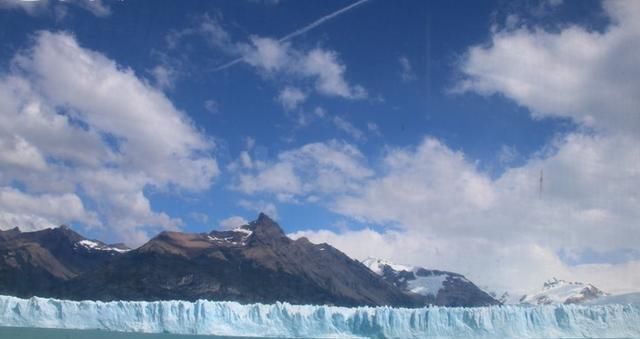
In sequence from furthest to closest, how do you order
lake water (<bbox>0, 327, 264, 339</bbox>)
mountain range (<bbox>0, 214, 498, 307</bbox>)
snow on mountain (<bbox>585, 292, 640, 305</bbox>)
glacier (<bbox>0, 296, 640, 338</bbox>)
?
mountain range (<bbox>0, 214, 498, 307</bbox>) → snow on mountain (<bbox>585, 292, 640, 305</bbox>) → glacier (<bbox>0, 296, 640, 338</bbox>) → lake water (<bbox>0, 327, 264, 339</bbox>)

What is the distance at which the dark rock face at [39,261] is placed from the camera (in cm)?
16125

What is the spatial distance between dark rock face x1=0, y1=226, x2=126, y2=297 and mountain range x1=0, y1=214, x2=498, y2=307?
0.24m

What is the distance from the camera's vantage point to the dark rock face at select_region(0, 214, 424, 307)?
148375mm

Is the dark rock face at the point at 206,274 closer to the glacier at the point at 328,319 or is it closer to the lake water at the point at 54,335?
the glacier at the point at 328,319

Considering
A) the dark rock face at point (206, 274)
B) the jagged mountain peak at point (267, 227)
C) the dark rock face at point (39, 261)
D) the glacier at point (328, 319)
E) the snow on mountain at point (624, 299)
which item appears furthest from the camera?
the jagged mountain peak at point (267, 227)

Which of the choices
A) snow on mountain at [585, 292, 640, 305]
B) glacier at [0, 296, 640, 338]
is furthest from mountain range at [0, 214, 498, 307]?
snow on mountain at [585, 292, 640, 305]

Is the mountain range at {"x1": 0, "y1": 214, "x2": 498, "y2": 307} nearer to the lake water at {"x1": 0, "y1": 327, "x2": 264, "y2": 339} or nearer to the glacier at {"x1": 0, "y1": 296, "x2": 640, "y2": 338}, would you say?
the glacier at {"x1": 0, "y1": 296, "x2": 640, "y2": 338}

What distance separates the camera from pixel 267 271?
169m

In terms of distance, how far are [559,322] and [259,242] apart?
129m

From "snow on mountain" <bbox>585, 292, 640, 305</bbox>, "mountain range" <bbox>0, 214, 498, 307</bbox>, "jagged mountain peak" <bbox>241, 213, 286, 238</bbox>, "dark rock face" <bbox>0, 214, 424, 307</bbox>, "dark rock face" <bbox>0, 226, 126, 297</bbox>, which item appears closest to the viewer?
"snow on mountain" <bbox>585, 292, 640, 305</bbox>

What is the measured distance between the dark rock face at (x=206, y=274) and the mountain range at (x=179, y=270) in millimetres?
→ 239

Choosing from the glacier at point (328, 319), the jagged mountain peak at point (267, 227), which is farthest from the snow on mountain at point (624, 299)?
the jagged mountain peak at point (267, 227)

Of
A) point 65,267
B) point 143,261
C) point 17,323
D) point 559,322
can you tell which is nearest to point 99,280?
point 143,261

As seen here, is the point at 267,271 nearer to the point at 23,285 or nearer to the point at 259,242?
the point at 259,242
